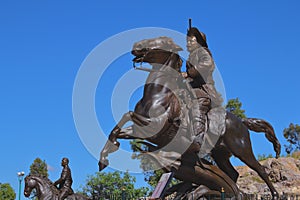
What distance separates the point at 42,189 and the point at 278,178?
1204 centimetres

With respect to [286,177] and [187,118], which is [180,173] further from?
[286,177]

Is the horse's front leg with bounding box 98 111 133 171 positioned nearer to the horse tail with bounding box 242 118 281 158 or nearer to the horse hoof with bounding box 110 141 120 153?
the horse hoof with bounding box 110 141 120 153

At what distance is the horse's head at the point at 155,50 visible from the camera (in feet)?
36.5

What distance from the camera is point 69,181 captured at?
60.0ft

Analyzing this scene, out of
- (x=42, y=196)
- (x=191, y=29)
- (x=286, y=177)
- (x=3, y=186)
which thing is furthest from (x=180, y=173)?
(x=3, y=186)

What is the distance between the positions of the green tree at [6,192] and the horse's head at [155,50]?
46951mm

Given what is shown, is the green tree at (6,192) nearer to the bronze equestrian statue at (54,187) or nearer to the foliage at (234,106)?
the foliage at (234,106)

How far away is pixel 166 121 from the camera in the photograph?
411 inches

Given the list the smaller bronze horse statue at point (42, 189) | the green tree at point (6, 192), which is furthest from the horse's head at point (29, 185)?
the green tree at point (6, 192)

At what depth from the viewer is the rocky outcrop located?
74.6 ft

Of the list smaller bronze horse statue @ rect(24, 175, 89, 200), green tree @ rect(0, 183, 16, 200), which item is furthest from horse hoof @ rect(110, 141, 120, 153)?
green tree @ rect(0, 183, 16, 200)

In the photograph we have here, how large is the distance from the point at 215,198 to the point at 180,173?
927 mm

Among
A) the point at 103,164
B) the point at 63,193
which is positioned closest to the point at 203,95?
the point at 103,164

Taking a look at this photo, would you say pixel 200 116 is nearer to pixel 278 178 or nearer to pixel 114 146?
pixel 114 146
